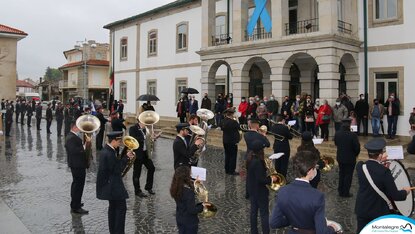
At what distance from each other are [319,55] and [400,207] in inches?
494

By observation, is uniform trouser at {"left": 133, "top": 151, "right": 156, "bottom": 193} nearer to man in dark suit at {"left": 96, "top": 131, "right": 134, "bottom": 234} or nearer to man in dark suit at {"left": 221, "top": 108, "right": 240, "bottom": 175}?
man in dark suit at {"left": 96, "top": 131, "right": 134, "bottom": 234}

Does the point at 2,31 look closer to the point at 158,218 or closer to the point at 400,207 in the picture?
the point at 158,218

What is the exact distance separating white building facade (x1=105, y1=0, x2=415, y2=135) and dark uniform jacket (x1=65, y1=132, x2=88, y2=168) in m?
11.8

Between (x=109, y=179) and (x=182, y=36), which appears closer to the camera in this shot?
(x=109, y=179)

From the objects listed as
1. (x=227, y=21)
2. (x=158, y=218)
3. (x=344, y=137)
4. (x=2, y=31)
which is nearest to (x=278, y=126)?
(x=344, y=137)

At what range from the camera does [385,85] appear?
59.2ft

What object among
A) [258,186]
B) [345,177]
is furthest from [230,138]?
[258,186]

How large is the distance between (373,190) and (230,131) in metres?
7.18

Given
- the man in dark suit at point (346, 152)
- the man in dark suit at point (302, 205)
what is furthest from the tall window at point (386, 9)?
the man in dark suit at point (302, 205)

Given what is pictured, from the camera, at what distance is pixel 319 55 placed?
17.2m

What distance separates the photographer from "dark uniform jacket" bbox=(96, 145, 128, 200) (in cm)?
647

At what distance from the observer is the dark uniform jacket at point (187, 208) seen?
5188 millimetres

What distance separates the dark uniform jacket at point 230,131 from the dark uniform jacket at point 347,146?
3.52 metres

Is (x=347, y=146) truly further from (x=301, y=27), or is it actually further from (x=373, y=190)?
(x=301, y=27)
